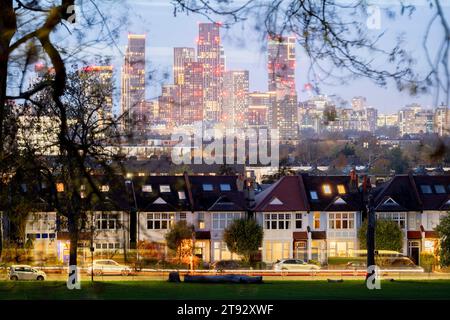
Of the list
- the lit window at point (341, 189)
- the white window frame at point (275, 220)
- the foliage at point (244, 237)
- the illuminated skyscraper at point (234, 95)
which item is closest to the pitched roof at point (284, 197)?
the white window frame at point (275, 220)

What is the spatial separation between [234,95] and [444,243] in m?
17.8

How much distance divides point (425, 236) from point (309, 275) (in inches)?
255

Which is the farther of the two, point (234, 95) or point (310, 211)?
point (310, 211)

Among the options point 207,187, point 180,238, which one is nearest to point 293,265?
point 180,238

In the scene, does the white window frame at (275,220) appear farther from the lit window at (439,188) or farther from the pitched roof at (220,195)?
the lit window at (439,188)

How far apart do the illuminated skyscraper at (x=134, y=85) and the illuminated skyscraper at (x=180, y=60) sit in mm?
187

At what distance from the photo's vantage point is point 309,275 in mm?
22375

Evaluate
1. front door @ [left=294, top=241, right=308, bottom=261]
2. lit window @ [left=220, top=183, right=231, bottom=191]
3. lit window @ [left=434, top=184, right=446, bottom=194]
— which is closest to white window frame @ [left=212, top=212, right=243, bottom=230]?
lit window @ [left=220, top=183, right=231, bottom=191]

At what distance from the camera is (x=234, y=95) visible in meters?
5.19

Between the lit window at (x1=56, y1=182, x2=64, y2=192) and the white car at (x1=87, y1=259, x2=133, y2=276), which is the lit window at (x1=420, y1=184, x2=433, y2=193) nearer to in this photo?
the white car at (x1=87, y1=259, x2=133, y2=276)

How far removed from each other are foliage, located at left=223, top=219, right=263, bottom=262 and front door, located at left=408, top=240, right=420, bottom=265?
447 centimetres

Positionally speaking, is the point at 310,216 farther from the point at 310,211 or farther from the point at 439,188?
the point at 439,188

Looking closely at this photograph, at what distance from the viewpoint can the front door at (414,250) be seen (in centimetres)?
2714
